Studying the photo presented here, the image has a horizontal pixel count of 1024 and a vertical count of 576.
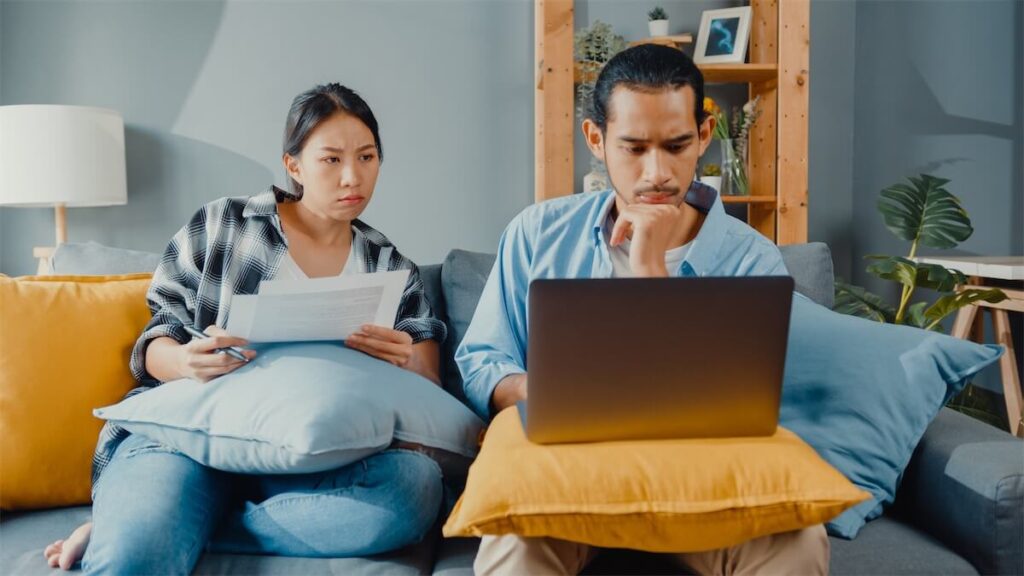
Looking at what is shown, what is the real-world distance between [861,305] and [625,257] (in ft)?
5.18

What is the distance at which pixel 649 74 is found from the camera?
145cm

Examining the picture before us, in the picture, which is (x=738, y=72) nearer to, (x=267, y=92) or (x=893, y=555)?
(x=267, y=92)

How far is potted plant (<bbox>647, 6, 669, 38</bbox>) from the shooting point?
3229 mm

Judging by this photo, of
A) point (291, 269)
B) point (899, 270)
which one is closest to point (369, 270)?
point (291, 269)

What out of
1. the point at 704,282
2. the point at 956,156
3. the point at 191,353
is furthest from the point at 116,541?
the point at 956,156

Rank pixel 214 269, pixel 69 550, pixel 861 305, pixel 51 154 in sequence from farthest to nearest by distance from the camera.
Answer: pixel 861 305 < pixel 51 154 < pixel 214 269 < pixel 69 550

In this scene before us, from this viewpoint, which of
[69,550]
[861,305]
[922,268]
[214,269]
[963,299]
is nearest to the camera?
[69,550]

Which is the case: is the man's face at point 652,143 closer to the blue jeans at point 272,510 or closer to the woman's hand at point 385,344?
the woman's hand at point 385,344

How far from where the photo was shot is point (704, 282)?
38.7 inches

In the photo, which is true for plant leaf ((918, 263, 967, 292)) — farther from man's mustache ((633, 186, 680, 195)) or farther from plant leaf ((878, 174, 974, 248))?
man's mustache ((633, 186, 680, 195))

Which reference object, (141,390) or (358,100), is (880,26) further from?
(141,390)

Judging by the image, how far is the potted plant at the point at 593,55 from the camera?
3.12 m

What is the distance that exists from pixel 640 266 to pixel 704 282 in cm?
41

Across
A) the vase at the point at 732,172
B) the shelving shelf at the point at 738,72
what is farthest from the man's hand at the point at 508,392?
the vase at the point at 732,172
